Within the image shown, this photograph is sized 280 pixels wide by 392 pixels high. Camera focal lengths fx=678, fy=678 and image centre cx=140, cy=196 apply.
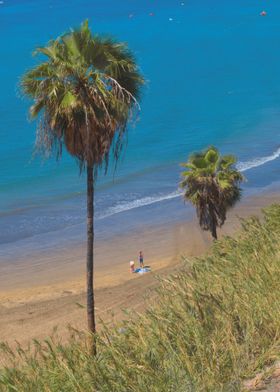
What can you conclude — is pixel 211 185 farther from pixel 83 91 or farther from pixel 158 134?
pixel 158 134

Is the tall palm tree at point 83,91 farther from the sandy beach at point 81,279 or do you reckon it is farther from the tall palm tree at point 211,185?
the tall palm tree at point 211,185

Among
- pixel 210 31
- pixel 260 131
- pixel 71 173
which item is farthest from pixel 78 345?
pixel 210 31

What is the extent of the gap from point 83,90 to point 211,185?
12922mm

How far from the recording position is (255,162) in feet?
176

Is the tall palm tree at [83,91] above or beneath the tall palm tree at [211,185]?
above

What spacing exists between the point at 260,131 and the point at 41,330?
43.6m

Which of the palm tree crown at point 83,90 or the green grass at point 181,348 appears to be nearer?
the green grass at point 181,348

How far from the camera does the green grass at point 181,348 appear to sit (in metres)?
7.81

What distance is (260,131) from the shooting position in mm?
63406

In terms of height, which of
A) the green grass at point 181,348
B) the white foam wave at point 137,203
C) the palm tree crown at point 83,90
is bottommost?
the green grass at point 181,348

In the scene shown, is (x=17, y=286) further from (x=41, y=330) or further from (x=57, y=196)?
(x=57, y=196)

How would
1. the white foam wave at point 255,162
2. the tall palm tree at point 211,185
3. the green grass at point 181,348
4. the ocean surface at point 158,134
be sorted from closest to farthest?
1. the green grass at point 181,348
2. the tall palm tree at point 211,185
3. the ocean surface at point 158,134
4. the white foam wave at point 255,162

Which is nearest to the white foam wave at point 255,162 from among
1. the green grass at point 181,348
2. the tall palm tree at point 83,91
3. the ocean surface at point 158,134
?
the ocean surface at point 158,134

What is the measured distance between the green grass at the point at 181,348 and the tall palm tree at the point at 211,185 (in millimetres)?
17051
